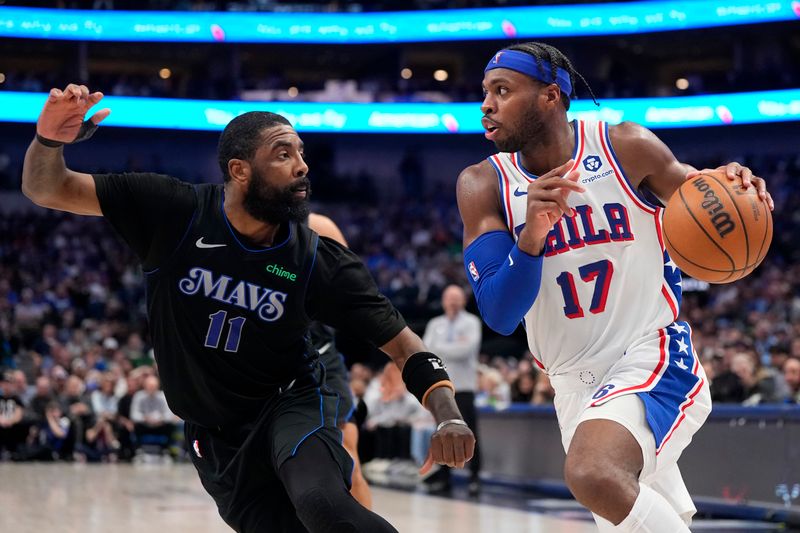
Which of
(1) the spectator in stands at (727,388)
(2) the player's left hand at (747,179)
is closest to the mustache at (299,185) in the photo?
(2) the player's left hand at (747,179)

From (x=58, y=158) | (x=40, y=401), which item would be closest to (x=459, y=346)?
(x=58, y=158)

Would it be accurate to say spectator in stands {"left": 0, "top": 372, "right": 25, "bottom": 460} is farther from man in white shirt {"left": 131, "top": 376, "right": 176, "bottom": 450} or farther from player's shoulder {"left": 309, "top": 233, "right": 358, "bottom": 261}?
player's shoulder {"left": 309, "top": 233, "right": 358, "bottom": 261}

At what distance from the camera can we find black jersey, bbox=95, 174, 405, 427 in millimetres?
3758

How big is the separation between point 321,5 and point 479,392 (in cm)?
1772

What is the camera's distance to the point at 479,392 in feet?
47.1

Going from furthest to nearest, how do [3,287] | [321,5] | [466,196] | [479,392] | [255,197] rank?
1. [321,5]
2. [3,287]
3. [479,392]
4. [466,196]
5. [255,197]

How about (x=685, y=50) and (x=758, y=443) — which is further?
(x=685, y=50)

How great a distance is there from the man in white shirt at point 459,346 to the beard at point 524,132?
6224 millimetres

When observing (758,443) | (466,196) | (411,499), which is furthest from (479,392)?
(466,196)

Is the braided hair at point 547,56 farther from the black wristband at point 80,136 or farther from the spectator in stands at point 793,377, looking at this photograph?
the spectator in stands at point 793,377

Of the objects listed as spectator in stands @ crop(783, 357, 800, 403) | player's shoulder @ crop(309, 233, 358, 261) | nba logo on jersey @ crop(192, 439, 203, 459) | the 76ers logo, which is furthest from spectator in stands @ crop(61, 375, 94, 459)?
the 76ers logo

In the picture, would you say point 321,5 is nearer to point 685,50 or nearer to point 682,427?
point 685,50

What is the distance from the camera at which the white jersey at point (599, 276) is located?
13.0 ft

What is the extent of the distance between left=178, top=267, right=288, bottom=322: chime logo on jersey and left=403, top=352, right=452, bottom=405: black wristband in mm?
533
